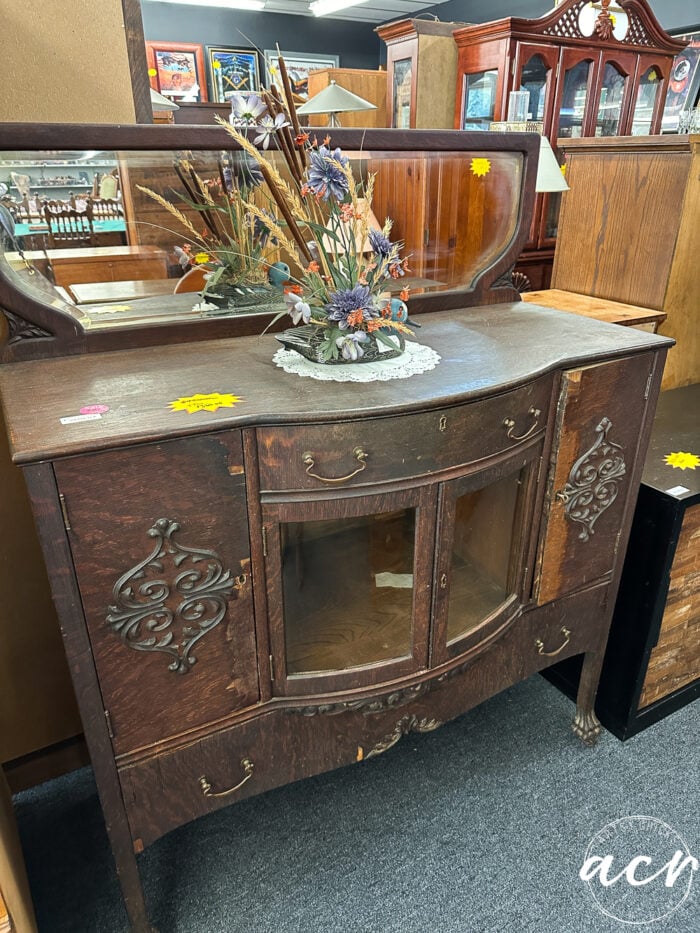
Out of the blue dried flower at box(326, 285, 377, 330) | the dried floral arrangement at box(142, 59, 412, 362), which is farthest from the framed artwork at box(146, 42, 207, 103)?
the blue dried flower at box(326, 285, 377, 330)

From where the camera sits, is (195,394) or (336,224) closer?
(195,394)

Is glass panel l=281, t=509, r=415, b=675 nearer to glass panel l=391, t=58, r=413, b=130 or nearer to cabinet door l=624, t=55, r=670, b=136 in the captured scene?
glass panel l=391, t=58, r=413, b=130

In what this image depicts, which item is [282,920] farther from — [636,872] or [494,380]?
[494,380]

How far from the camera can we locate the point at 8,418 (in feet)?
2.91

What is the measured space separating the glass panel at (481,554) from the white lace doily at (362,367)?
0.23m

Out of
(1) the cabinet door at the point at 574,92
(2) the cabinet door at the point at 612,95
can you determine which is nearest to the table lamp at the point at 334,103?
A: (1) the cabinet door at the point at 574,92

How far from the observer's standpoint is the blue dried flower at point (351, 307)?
1043 mm

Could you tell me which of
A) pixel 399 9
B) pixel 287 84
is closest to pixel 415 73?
pixel 287 84

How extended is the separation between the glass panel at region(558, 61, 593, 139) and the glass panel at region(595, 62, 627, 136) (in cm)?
12

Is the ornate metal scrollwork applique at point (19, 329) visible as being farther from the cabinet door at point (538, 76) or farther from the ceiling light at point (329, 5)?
the ceiling light at point (329, 5)

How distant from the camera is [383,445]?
978 millimetres

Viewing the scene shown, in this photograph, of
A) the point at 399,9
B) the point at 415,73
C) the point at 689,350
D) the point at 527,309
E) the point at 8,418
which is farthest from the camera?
the point at 399,9

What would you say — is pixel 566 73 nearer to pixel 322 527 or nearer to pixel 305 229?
pixel 305 229

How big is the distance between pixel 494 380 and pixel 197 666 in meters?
0.65
